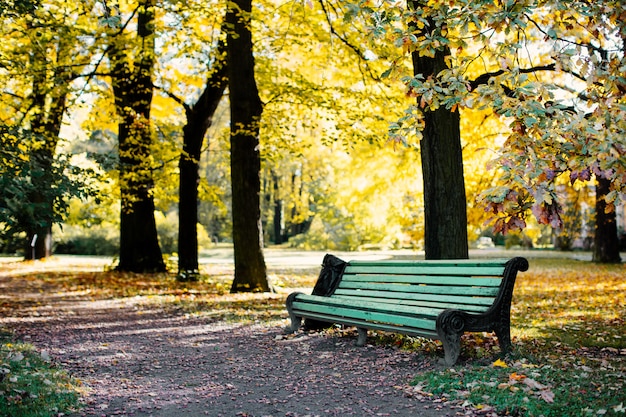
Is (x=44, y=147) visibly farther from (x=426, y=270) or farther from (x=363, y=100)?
(x=426, y=270)

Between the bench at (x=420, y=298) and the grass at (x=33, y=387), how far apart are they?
3004 mm

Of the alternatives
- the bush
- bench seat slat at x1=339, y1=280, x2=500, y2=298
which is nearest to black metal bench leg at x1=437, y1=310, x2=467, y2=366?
bench seat slat at x1=339, y1=280, x2=500, y2=298

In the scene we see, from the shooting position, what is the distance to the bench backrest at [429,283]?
19.5 feet

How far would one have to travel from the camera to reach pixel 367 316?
6.51 metres

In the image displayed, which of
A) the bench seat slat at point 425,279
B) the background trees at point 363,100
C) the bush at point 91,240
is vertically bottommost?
the bench seat slat at point 425,279

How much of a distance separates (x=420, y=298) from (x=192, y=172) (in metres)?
10.6

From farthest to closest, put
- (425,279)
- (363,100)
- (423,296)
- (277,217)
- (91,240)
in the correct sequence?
(277,217)
(91,240)
(363,100)
(425,279)
(423,296)

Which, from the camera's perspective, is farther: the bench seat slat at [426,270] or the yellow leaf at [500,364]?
the bench seat slat at [426,270]

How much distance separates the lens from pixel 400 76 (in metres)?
4.92

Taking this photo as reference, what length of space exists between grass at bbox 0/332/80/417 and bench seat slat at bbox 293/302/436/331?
294 centimetres

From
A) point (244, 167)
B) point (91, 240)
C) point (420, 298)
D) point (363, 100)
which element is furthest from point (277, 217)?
point (420, 298)

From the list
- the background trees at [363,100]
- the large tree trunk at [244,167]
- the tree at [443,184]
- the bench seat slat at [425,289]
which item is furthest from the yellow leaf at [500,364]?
the large tree trunk at [244,167]

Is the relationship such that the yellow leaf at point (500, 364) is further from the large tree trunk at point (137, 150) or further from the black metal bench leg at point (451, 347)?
the large tree trunk at point (137, 150)

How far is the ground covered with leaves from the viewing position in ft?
15.7
